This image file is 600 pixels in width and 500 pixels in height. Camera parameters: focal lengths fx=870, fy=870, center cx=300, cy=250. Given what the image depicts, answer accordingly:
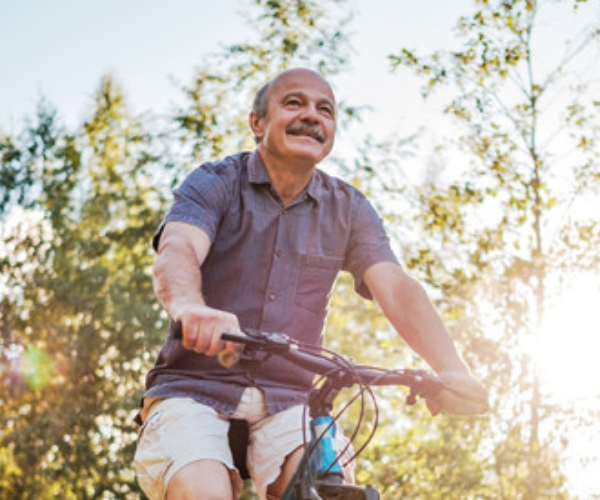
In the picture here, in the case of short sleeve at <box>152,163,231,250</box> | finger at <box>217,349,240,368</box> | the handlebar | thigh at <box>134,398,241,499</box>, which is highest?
short sleeve at <box>152,163,231,250</box>

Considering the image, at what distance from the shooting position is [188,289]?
2.60 meters

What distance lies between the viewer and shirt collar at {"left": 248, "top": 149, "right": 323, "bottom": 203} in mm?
3332

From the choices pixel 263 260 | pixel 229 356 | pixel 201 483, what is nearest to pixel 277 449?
pixel 201 483

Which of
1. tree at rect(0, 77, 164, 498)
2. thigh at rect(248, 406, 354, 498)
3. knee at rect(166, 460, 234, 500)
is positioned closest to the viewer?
knee at rect(166, 460, 234, 500)

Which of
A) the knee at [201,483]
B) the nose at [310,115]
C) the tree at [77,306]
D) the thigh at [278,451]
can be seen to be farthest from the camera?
the tree at [77,306]

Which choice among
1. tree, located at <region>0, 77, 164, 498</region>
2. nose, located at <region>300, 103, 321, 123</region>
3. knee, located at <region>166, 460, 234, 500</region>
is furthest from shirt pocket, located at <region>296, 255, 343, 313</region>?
tree, located at <region>0, 77, 164, 498</region>

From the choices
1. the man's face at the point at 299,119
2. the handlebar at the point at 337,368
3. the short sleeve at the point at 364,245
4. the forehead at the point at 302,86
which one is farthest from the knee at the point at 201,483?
the forehead at the point at 302,86

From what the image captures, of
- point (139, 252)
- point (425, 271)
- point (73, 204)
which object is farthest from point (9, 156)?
point (425, 271)

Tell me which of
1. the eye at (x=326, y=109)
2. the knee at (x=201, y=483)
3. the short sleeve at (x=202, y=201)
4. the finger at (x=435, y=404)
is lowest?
the knee at (x=201, y=483)

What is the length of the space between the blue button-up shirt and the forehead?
10.8 inches

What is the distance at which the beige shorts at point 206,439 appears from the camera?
2.75 m

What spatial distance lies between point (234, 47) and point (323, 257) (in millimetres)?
8220

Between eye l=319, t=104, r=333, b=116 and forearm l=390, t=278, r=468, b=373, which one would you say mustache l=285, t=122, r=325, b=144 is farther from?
forearm l=390, t=278, r=468, b=373

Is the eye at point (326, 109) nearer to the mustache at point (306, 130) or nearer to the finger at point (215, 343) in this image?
the mustache at point (306, 130)
